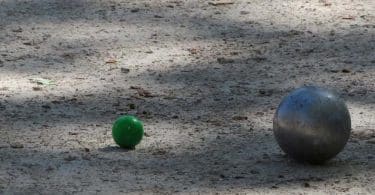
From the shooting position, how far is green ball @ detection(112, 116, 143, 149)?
5.47 meters

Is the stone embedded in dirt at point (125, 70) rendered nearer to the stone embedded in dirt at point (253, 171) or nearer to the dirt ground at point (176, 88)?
the dirt ground at point (176, 88)

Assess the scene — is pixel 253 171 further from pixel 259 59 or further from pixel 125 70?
pixel 259 59

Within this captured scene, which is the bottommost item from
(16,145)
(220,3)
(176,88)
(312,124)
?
(220,3)

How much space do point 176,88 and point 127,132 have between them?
122 cm

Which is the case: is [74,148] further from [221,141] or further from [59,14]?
[59,14]

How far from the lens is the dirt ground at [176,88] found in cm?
520

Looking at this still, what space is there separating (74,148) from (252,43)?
2.23 meters

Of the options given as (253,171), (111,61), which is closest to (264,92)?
(111,61)

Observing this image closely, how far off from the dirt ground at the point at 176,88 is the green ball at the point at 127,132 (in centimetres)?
5

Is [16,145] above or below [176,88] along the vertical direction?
above

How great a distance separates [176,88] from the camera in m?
6.64

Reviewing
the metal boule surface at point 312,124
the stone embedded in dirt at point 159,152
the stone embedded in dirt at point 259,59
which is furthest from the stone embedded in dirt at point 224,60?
the metal boule surface at point 312,124

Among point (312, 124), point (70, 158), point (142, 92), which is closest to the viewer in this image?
point (312, 124)

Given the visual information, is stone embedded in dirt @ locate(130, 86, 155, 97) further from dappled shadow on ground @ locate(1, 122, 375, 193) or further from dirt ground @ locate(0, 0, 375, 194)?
dappled shadow on ground @ locate(1, 122, 375, 193)
